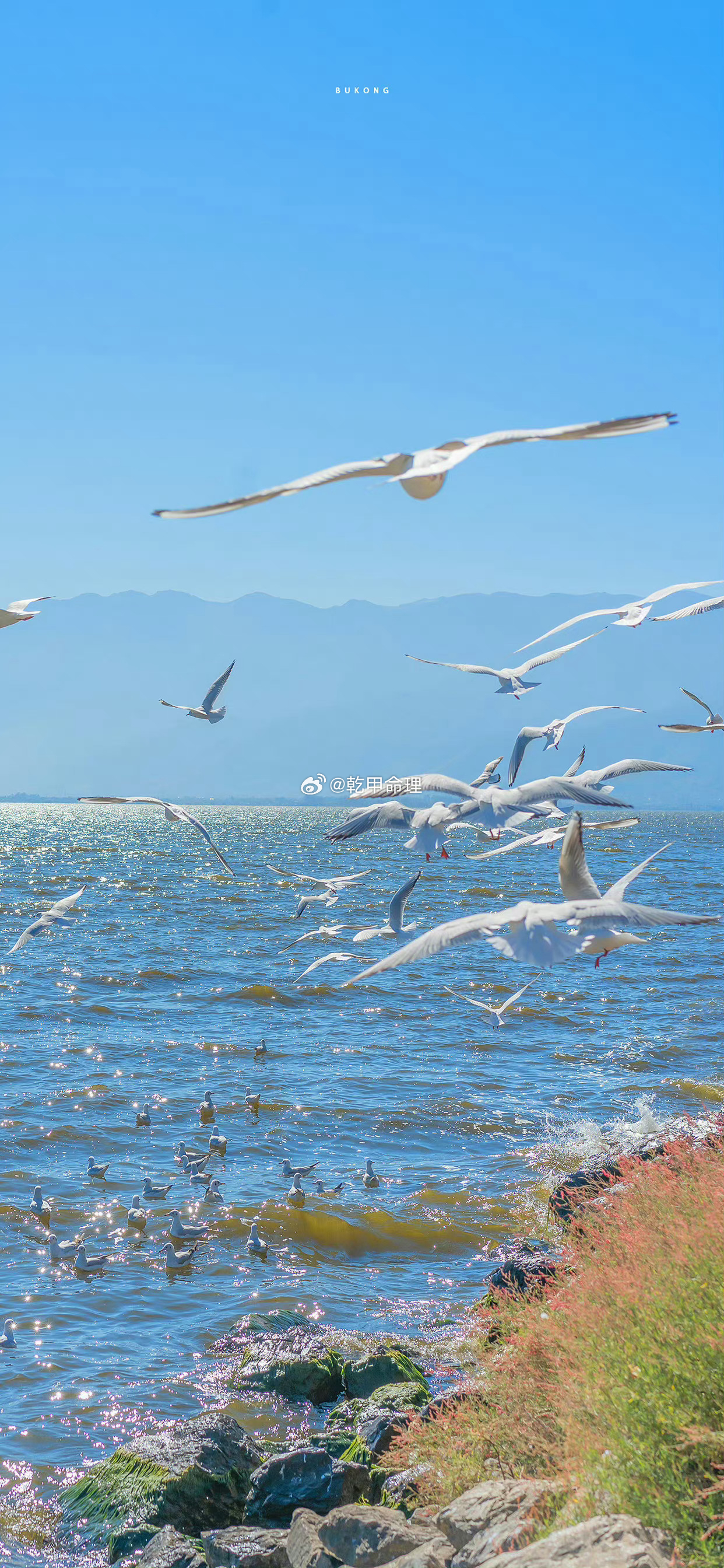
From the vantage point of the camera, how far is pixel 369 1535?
6.32 metres

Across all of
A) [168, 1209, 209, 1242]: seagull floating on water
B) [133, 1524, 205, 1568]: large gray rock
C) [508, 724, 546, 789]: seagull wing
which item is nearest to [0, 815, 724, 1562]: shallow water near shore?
[168, 1209, 209, 1242]: seagull floating on water

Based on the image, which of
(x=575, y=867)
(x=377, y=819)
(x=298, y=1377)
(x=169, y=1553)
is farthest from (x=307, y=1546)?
(x=377, y=819)

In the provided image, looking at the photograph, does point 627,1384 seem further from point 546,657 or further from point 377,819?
point 546,657

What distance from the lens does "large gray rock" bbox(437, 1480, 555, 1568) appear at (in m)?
5.45

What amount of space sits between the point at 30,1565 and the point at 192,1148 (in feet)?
26.2

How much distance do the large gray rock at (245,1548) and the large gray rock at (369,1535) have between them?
0.40 m

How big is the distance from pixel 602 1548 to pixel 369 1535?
7.59 ft

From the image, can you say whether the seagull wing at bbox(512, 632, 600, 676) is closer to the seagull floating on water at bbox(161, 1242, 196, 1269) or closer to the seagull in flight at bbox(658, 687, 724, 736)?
the seagull in flight at bbox(658, 687, 724, 736)

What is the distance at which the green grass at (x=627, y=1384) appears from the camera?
5.02 metres

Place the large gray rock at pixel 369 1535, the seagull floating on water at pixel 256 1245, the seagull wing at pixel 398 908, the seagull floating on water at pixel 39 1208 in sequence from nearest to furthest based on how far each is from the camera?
the large gray rock at pixel 369 1535 < the seagull wing at pixel 398 908 < the seagull floating on water at pixel 256 1245 < the seagull floating on water at pixel 39 1208

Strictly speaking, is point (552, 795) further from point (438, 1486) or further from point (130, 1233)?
point (130, 1233)

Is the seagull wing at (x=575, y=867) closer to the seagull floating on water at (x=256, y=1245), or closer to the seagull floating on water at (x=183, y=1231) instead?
the seagull floating on water at (x=256, y=1245)

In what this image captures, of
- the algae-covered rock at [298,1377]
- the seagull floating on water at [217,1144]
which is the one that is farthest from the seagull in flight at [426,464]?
the seagull floating on water at [217,1144]

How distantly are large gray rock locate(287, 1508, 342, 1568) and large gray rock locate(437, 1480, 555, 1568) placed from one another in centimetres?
67
